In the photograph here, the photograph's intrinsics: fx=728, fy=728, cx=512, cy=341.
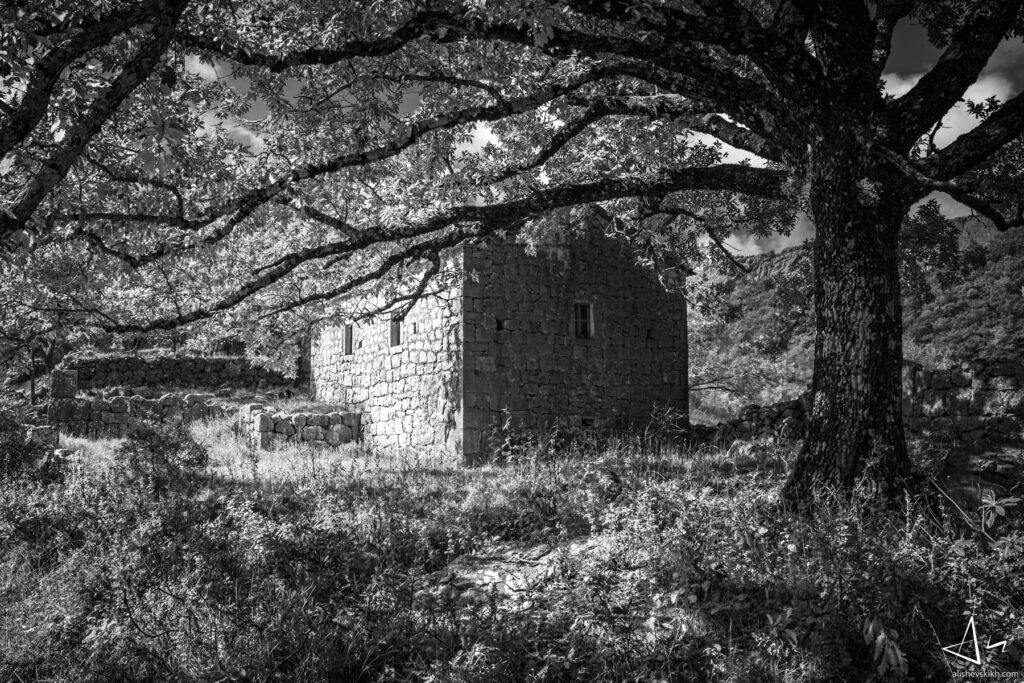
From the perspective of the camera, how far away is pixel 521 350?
13.2m

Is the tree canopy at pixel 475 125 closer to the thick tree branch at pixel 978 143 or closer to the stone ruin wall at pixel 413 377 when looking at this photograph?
the thick tree branch at pixel 978 143

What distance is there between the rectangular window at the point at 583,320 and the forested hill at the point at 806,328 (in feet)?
8.43

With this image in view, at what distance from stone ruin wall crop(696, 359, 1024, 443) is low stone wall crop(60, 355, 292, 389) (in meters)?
18.2

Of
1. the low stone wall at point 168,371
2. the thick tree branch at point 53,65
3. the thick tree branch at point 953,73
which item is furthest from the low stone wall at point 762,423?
the low stone wall at point 168,371

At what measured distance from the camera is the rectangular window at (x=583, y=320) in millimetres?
14055

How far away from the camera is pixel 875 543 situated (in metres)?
4.79

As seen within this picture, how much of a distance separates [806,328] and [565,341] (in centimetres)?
1848

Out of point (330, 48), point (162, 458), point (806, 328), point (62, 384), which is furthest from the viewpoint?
point (806, 328)

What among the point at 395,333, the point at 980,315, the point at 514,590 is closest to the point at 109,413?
the point at 395,333

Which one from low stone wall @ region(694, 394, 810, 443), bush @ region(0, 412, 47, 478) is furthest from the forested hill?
bush @ region(0, 412, 47, 478)

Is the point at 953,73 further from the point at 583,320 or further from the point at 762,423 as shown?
the point at 583,320

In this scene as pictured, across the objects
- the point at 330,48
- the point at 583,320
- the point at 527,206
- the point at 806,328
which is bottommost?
the point at 583,320
